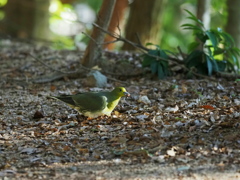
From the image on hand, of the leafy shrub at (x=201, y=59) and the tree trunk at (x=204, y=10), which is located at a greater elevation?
the tree trunk at (x=204, y=10)

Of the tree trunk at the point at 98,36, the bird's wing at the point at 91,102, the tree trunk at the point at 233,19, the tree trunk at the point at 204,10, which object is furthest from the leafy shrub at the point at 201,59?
the bird's wing at the point at 91,102

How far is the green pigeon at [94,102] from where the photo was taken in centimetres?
527

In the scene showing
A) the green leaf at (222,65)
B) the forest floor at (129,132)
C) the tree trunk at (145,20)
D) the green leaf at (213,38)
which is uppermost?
the tree trunk at (145,20)

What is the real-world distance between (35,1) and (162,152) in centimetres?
959

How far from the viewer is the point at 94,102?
17.3 feet

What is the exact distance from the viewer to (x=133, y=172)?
3824mm

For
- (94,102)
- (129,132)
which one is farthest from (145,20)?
(129,132)

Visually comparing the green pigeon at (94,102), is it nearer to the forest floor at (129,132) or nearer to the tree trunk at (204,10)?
the forest floor at (129,132)

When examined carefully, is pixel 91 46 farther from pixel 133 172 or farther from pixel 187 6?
pixel 187 6

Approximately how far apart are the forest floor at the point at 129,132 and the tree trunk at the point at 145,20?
2.59 m

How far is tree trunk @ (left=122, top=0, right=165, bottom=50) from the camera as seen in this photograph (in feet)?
32.2

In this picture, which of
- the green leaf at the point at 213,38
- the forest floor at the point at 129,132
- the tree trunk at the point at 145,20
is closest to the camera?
the forest floor at the point at 129,132

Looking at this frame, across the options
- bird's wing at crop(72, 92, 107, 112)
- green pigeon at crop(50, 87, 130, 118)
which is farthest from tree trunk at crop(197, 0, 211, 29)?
bird's wing at crop(72, 92, 107, 112)

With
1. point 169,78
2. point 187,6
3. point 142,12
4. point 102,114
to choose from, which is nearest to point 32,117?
point 102,114
